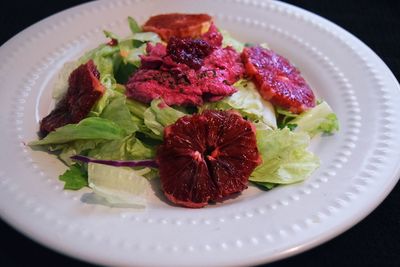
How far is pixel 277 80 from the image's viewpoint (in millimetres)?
2646

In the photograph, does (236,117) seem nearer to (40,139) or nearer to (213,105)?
(213,105)

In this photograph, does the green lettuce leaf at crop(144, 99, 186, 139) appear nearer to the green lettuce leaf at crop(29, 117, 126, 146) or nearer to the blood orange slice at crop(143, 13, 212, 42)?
the green lettuce leaf at crop(29, 117, 126, 146)

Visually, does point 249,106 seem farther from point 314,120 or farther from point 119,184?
point 119,184

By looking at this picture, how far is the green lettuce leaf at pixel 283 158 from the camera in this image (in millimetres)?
2217

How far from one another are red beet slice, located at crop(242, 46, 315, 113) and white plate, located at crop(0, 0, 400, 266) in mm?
152

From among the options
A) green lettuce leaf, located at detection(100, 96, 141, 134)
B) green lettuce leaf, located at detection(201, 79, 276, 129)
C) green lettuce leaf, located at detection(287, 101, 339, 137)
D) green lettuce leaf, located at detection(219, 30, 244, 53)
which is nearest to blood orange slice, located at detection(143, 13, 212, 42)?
green lettuce leaf, located at detection(219, 30, 244, 53)

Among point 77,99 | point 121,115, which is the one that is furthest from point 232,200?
point 77,99

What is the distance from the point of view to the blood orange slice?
290 centimetres

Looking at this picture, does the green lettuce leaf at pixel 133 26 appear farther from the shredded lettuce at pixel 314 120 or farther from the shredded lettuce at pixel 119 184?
the shredded lettuce at pixel 119 184

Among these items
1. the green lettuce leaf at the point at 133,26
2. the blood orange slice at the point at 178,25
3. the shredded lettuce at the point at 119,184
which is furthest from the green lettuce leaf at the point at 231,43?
the shredded lettuce at the point at 119,184

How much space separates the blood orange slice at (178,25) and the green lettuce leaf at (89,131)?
825 mm

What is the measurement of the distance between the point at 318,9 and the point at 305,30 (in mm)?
819

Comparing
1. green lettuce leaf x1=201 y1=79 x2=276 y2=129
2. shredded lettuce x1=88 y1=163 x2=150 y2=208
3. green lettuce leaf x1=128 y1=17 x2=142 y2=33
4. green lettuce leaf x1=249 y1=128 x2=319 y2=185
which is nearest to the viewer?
shredded lettuce x1=88 y1=163 x2=150 y2=208

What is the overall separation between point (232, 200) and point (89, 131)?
701 millimetres
